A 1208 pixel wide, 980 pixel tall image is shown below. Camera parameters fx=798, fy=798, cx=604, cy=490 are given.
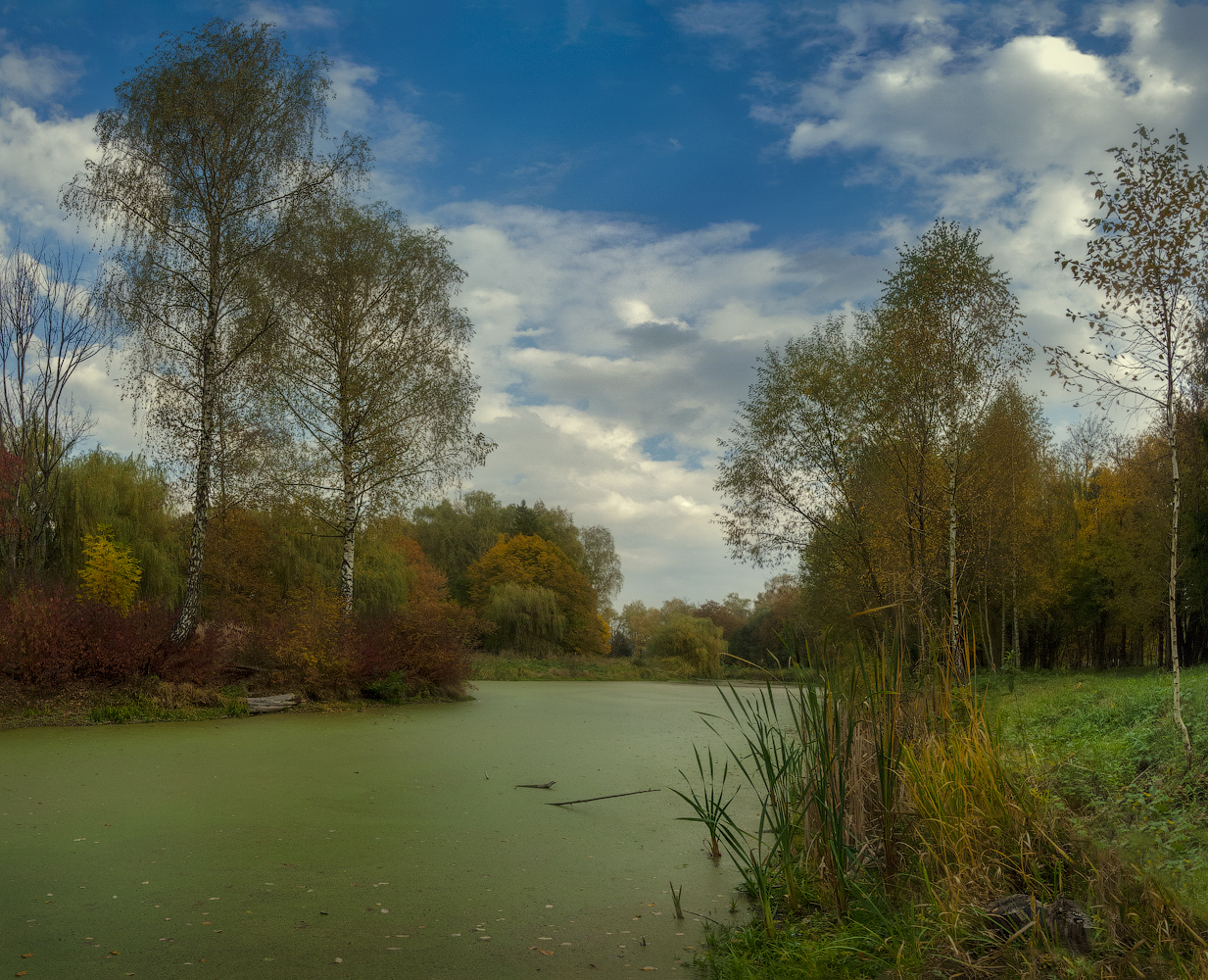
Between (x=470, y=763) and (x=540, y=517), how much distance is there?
30.8 m

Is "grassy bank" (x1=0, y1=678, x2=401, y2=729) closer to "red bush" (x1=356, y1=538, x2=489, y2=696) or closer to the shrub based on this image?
the shrub

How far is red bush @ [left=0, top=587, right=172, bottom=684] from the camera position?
8.52 m

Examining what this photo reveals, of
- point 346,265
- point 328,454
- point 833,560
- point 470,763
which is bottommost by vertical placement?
point 470,763

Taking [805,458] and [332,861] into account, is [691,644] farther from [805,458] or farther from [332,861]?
[332,861]

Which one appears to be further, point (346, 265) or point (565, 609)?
point (565, 609)

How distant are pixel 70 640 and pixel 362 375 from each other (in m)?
5.83

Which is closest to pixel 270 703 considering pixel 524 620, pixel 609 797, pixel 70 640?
pixel 70 640

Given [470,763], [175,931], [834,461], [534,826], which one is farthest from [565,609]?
[175,931]

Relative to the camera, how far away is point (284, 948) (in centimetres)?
298

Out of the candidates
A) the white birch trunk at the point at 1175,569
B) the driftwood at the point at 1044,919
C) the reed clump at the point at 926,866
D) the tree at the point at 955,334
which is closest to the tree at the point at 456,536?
the tree at the point at 955,334

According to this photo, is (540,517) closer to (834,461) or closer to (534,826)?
(834,461)

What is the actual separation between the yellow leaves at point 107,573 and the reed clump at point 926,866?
1189 cm

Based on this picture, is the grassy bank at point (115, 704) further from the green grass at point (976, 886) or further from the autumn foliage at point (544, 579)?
the autumn foliage at point (544, 579)

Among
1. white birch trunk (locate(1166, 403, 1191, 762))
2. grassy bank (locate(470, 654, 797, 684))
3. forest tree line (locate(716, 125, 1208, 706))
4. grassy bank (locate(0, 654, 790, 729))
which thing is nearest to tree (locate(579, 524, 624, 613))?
grassy bank (locate(470, 654, 797, 684))
